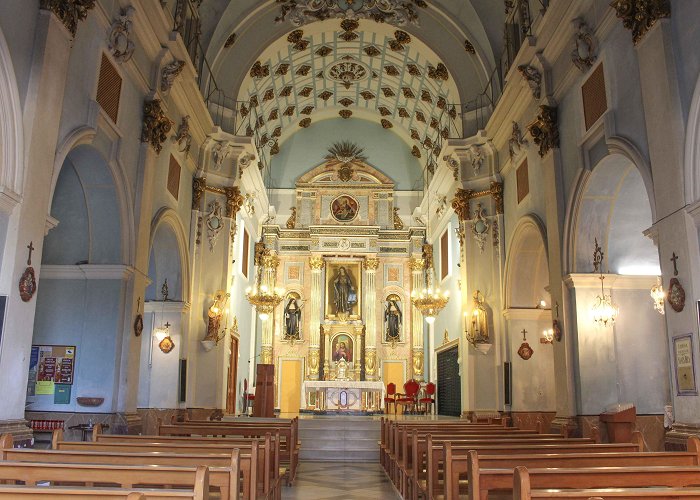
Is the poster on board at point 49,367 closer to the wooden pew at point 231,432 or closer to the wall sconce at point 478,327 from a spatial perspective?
the wooden pew at point 231,432

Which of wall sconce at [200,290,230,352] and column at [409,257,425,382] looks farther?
column at [409,257,425,382]

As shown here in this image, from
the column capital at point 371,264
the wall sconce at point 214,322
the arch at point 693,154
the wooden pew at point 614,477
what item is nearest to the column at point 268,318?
the column capital at point 371,264

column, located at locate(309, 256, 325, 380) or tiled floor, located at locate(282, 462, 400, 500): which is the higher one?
column, located at locate(309, 256, 325, 380)

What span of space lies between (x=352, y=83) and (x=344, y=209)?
4.75 meters

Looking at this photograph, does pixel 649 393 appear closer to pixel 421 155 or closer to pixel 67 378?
pixel 67 378

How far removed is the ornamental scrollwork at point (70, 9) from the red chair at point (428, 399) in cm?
1379

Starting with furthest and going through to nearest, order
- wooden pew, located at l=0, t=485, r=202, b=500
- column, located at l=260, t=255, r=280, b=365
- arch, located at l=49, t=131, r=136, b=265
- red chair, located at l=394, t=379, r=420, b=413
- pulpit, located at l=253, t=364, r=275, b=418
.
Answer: column, located at l=260, t=255, r=280, b=365, red chair, located at l=394, t=379, r=420, b=413, pulpit, located at l=253, t=364, r=275, b=418, arch, located at l=49, t=131, r=136, b=265, wooden pew, located at l=0, t=485, r=202, b=500

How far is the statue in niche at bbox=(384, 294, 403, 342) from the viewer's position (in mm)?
22344

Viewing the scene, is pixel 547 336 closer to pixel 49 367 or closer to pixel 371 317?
pixel 49 367

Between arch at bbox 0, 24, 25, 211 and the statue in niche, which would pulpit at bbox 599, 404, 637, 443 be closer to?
arch at bbox 0, 24, 25, 211

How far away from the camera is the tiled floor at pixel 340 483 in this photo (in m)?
7.96

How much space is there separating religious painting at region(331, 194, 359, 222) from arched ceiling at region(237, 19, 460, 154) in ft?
9.25

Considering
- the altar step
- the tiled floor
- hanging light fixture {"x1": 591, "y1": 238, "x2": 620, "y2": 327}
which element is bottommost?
the tiled floor

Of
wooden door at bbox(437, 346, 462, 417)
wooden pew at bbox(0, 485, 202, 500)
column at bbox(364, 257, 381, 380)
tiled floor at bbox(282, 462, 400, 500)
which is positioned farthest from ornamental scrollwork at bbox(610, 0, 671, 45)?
column at bbox(364, 257, 381, 380)
